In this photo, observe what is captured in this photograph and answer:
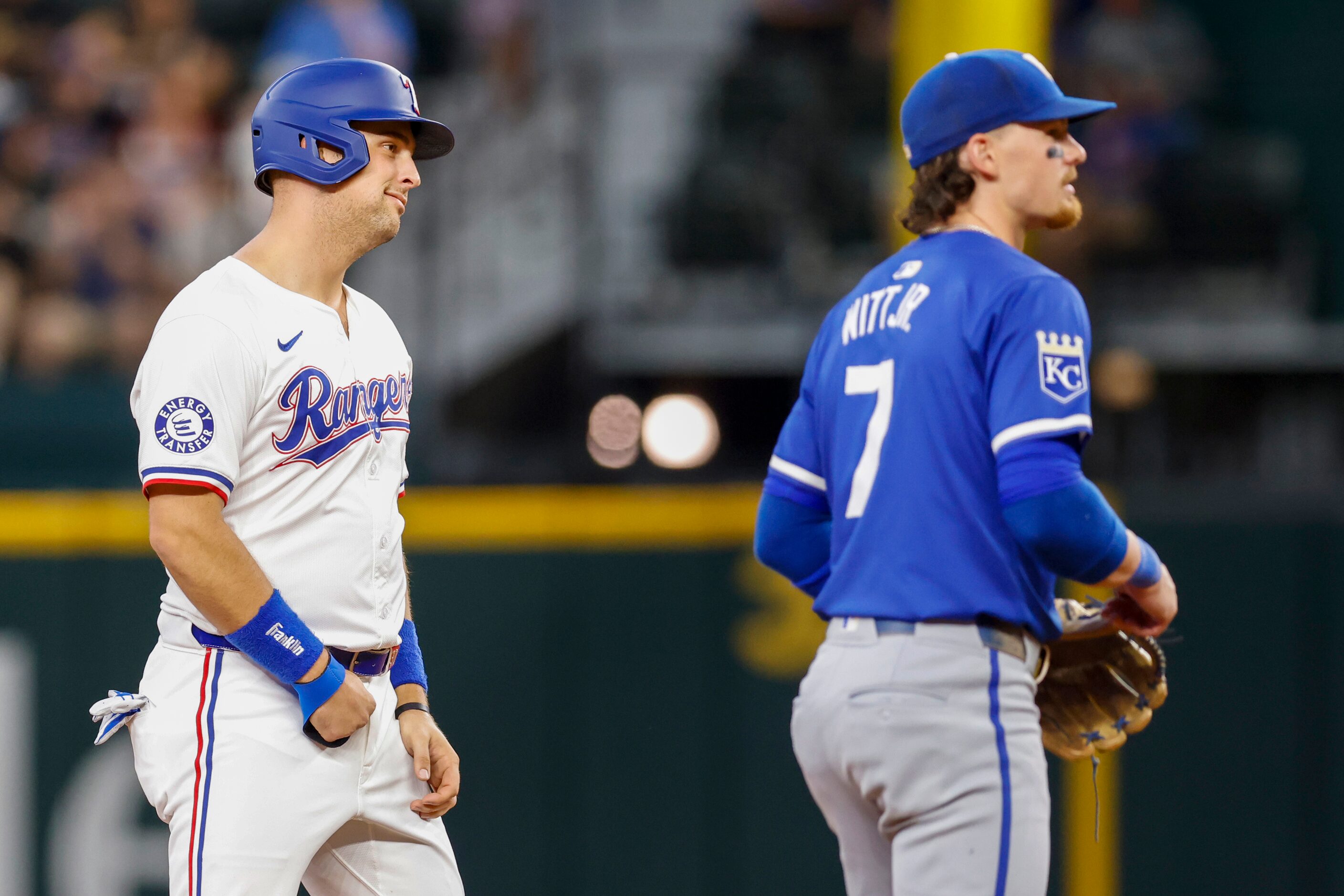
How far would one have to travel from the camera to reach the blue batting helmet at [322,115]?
257cm

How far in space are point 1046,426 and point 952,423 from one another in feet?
0.57

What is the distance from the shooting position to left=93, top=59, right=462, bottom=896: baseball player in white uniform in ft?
7.88

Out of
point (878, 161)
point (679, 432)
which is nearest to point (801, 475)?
point (679, 432)

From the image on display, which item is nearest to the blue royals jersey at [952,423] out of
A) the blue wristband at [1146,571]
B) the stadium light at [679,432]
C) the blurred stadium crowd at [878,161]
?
the blue wristband at [1146,571]

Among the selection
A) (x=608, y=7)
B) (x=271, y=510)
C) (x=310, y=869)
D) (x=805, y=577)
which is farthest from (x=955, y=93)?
(x=608, y=7)

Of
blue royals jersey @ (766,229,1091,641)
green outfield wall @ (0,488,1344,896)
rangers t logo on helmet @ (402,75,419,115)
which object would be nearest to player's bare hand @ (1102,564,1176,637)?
blue royals jersey @ (766,229,1091,641)

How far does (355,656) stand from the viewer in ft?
8.54

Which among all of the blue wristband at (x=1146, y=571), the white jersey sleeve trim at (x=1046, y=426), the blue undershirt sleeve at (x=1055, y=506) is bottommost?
the blue wristband at (x=1146, y=571)

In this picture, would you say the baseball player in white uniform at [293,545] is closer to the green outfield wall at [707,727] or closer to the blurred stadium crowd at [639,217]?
the green outfield wall at [707,727]

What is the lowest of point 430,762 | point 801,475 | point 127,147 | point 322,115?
point 430,762

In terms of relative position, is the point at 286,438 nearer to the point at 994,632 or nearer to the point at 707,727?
the point at 994,632

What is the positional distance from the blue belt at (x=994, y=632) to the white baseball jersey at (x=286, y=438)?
0.82 m

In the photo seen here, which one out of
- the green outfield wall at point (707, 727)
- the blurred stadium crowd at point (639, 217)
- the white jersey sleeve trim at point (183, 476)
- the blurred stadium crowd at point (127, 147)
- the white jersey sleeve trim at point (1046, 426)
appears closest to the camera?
the white jersey sleeve trim at point (183, 476)

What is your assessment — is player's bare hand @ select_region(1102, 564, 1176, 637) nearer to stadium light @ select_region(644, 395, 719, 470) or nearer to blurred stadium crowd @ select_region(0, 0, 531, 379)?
stadium light @ select_region(644, 395, 719, 470)
